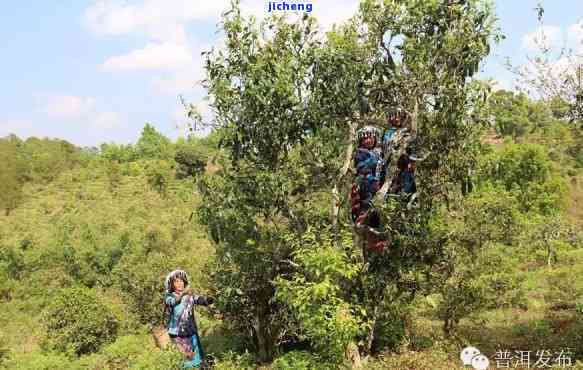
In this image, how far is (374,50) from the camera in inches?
302

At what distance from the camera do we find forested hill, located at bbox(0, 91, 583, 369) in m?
9.14

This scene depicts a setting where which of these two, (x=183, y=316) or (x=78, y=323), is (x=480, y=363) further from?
(x=78, y=323)

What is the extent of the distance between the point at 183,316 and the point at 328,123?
13.6 ft

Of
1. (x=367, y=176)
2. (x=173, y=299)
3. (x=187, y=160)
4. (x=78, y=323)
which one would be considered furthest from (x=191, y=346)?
(x=187, y=160)

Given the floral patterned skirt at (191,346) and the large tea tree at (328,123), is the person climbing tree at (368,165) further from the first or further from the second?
the floral patterned skirt at (191,346)

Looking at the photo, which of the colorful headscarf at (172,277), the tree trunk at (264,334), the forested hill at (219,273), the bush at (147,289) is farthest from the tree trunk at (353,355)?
the bush at (147,289)

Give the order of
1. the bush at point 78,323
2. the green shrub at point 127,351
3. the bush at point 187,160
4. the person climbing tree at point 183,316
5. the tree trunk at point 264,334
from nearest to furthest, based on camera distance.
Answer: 1. the person climbing tree at point 183,316
2. the tree trunk at point 264,334
3. the green shrub at point 127,351
4. the bush at point 78,323
5. the bush at point 187,160

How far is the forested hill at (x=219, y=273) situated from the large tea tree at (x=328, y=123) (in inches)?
11.7

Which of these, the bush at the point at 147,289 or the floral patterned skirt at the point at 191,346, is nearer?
the floral patterned skirt at the point at 191,346

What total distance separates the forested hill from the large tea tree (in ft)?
0.98

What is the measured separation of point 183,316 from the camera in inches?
360

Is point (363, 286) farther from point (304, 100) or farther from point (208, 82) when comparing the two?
point (208, 82)

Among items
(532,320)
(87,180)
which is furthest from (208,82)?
(87,180)

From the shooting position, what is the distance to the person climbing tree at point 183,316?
9141 millimetres
